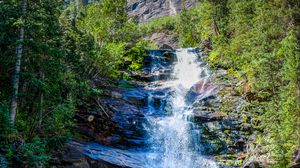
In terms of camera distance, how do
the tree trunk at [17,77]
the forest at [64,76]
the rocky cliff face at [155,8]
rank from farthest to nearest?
1. the rocky cliff face at [155,8]
2. the forest at [64,76]
3. the tree trunk at [17,77]

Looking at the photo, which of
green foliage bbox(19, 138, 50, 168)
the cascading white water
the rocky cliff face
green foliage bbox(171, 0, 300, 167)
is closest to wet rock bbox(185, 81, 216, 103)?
the cascading white water

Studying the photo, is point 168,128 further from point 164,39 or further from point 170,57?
point 164,39

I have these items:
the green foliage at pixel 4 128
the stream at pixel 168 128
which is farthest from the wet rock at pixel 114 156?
the green foliage at pixel 4 128

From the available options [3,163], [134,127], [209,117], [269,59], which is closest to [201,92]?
[209,117]

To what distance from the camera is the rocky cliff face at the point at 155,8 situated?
90.7 m

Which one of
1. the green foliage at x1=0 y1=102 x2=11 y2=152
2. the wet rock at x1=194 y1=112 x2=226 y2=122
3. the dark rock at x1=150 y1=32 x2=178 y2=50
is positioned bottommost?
the green foliage at x1=0 y1=102 x2=11 y2=152

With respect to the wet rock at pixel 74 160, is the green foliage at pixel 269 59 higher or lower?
higher

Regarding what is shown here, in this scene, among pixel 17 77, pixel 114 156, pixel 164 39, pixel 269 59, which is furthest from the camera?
pixel 164 39

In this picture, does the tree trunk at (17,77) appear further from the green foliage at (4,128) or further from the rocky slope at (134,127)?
the rocky slope at (134,127)

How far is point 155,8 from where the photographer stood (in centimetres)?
9425

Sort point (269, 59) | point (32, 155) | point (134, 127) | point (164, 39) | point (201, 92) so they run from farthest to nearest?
point (164, 39) → point (201, 92) → point (134, 127) → point (269, 59) → point (32, 155)

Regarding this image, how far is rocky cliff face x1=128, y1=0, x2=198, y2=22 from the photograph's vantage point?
90688 millimetres

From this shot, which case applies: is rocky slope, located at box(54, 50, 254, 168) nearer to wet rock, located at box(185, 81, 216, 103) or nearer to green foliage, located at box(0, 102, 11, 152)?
wet rock, located at box(185, 81, 216, 103)

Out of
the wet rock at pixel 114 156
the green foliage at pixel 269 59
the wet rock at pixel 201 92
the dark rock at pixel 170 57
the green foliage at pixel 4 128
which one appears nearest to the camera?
the green foliage at pixel 4 128
